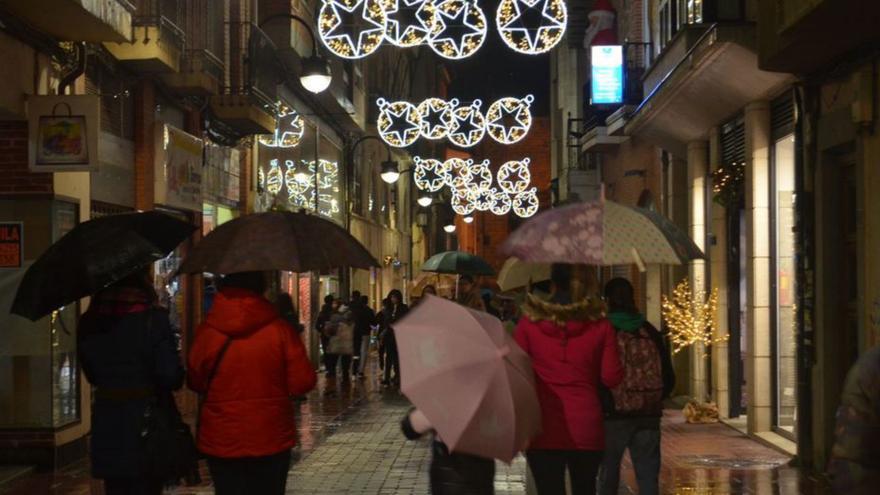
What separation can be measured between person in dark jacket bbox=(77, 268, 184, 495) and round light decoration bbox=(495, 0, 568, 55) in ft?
33.5

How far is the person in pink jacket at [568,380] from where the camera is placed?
23.3 ft

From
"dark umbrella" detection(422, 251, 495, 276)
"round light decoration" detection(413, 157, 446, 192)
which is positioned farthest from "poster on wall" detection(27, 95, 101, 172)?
"round light decoration" detection(413, 157, 446, 192)

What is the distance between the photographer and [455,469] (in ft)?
20.3

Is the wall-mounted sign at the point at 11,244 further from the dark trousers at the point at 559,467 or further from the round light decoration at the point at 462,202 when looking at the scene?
the round light decoration at the point at 462,202

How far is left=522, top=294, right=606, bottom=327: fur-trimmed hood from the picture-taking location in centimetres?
719

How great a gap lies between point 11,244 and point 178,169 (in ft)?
21.4

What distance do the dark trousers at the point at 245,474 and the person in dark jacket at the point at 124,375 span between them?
45cm

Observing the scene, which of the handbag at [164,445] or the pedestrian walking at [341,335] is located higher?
the handbag at [164,445]

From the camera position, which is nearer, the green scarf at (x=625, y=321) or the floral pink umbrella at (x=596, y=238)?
the floral pink umbrella at (x=596, y=238)

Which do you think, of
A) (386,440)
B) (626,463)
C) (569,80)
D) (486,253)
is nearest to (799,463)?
(626,463)

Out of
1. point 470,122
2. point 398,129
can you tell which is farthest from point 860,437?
point 398,129

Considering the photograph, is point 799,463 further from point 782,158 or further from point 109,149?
point 109,149

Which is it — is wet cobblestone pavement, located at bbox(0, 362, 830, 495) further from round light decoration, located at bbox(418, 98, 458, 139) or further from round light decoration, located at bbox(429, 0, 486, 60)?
round light decoration, located at bbox(418, 98, 458, 139)

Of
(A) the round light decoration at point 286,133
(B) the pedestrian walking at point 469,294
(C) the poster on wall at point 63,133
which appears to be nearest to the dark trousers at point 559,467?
(B) the pedestrian walking at point 469,294
